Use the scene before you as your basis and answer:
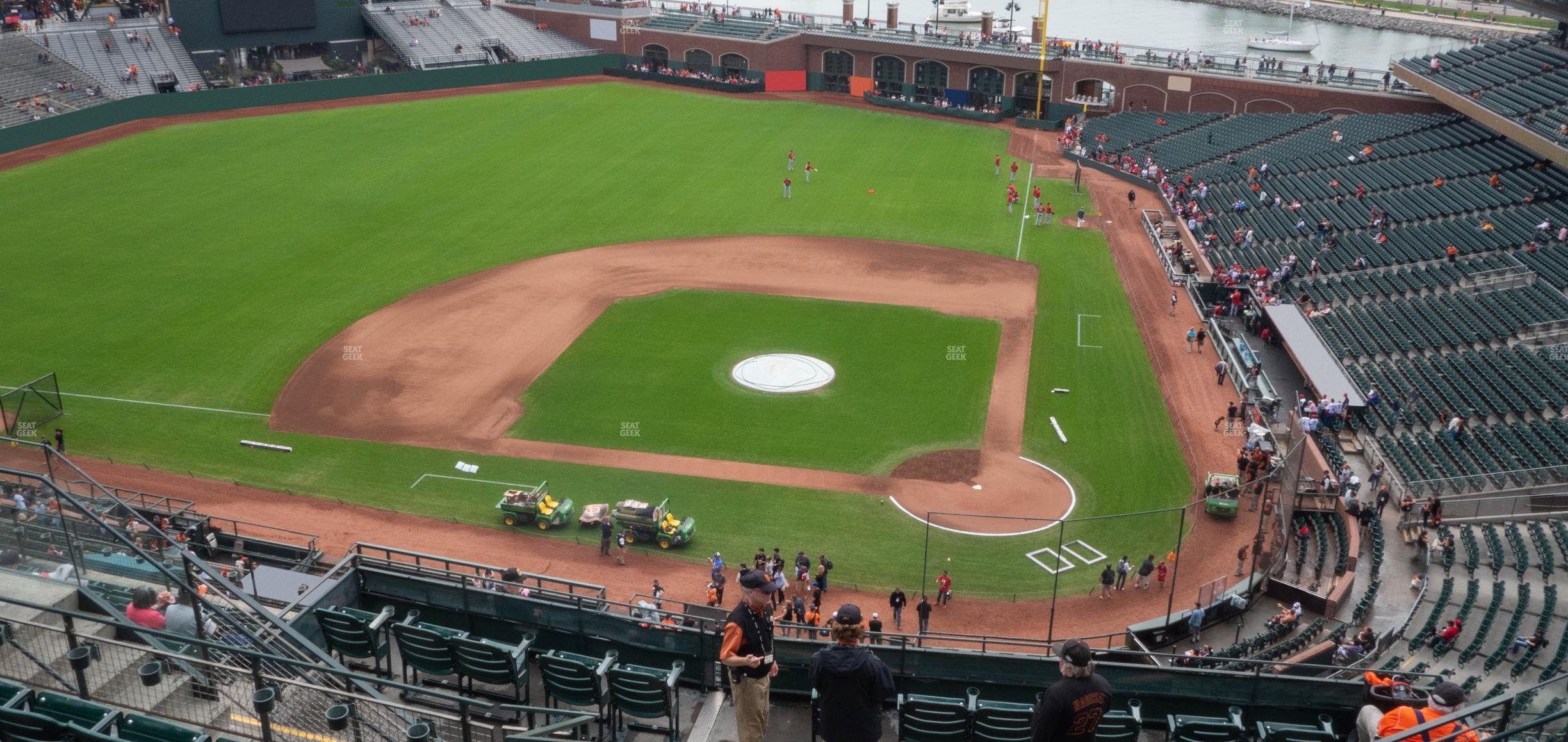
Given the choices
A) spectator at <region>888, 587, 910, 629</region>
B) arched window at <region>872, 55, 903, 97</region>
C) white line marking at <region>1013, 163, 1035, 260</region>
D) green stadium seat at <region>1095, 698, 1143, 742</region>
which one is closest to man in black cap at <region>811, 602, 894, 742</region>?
green stadium seat at <region>1095, 698, 1143, 742</region>

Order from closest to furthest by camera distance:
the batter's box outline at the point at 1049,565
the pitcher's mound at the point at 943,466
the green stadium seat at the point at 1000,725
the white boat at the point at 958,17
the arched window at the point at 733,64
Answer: the green stadium seat at the point at 1000,725, the batter's box outline at the point at 1049,565, the pitcher's mound at the point at 943,466, the arched window at the point at 733,64, the white boat at the point at 958,17

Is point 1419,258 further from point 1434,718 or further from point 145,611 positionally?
point 145,611

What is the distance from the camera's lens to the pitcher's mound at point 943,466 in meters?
34.2

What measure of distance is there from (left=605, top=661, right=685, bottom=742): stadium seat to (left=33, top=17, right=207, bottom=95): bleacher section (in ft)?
232

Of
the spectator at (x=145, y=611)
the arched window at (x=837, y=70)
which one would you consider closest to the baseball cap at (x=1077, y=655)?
the spectator at (x=145, y=611)

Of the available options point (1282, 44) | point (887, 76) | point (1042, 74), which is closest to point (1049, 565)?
point (1042, 74)

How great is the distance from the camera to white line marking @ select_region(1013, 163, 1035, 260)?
54094mm

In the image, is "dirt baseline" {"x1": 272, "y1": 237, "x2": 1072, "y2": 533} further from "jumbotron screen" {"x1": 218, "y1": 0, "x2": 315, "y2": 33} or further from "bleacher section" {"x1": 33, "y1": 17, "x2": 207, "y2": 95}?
"jumbotron screen" {"x1": 218, "y1": 0, "x2": 315, "y2": 33}

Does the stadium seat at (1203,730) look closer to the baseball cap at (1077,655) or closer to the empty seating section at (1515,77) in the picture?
the baseball cap at (1077,655)

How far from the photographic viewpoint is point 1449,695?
466 inches

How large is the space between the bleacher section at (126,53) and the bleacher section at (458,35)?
1452 cm

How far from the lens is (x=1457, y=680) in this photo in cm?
2242

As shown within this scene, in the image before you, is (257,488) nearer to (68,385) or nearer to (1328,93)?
(68,385)

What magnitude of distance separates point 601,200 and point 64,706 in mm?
49626
